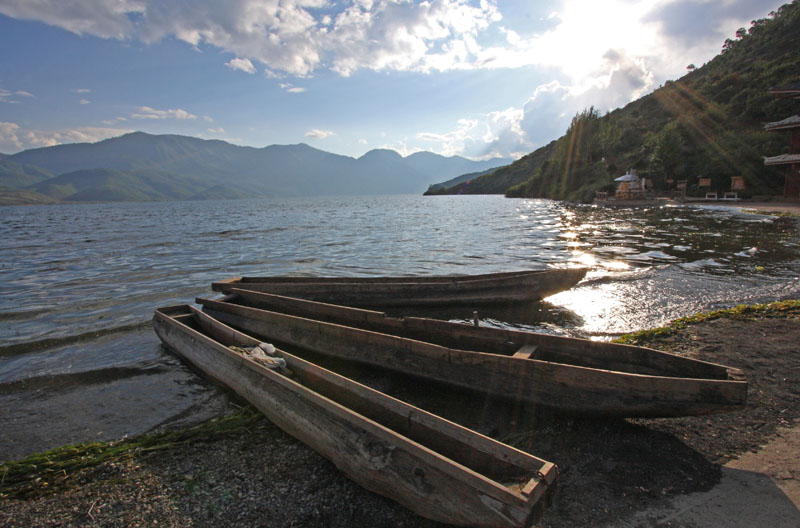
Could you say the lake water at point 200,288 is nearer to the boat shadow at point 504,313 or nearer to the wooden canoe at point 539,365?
the boat shadow at point 504,313

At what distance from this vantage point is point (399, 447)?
2824 mm

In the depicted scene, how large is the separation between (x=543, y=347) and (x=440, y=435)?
7.91ft

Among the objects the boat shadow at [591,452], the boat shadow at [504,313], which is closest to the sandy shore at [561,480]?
the boat shadow at [591,452]

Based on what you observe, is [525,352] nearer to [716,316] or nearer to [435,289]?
[435,289]

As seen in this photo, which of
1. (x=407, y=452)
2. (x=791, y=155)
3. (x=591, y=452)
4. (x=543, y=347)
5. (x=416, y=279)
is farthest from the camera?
(x=791, y=155)

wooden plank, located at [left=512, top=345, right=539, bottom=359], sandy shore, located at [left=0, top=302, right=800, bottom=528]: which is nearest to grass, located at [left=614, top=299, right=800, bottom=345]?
sandy shore, located at [left=0, top=302, right=800, bottom=528]

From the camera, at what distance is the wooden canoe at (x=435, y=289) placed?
8992 millimetres

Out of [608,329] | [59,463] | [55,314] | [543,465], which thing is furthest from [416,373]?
[55,314]

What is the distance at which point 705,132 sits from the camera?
5588 cm

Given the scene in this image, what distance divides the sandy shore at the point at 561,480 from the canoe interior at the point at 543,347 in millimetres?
593

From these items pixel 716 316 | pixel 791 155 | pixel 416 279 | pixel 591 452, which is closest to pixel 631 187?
pixel 791 155

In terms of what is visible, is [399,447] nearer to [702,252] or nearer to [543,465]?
[543,465]

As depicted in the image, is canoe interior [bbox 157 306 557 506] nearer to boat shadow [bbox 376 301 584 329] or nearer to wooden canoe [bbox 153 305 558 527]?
wooden canoe [bbox 153 305 558 527]

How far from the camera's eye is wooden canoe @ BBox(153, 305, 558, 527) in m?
2.40
